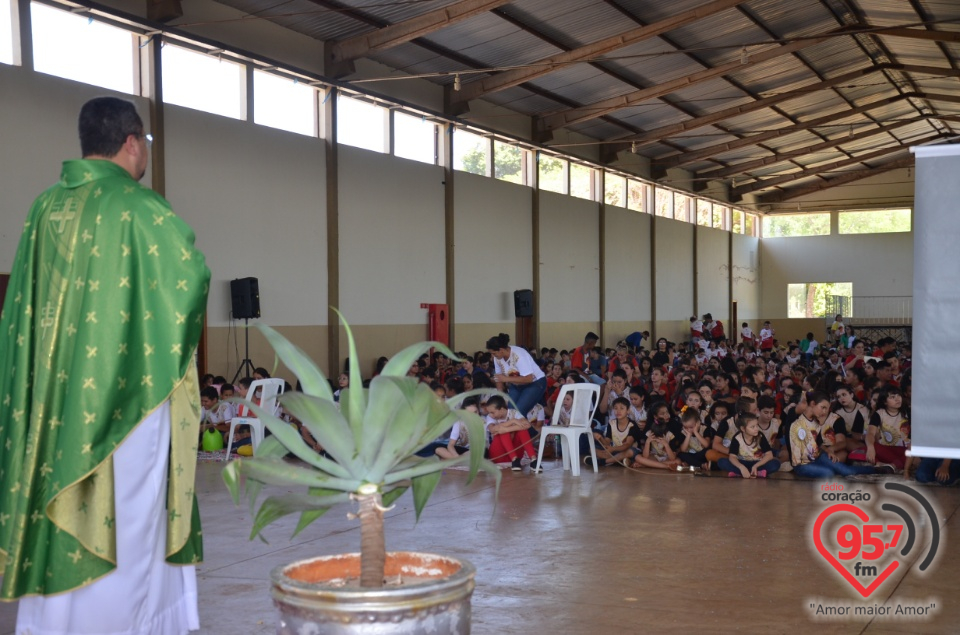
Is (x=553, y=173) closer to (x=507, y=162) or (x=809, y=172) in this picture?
(x=507, y=162)

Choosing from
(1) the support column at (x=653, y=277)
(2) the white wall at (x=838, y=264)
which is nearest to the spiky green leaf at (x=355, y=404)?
(1) the support column at (x=653, y=277)

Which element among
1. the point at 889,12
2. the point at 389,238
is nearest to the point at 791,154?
the point at 889,12

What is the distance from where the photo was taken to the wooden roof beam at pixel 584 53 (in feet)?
44.4

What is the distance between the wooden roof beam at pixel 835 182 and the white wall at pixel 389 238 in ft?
54.9

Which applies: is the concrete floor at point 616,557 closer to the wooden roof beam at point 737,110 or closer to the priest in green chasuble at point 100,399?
the priest in green chasuble at point 100,399

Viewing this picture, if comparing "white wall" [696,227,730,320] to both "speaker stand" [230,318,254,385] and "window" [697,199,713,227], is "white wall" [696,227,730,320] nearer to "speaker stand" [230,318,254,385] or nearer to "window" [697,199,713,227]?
"window" [697,199,713,227]

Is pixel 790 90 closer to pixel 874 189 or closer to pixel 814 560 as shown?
pixel 874 189

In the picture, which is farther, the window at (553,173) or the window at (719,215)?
the window at (719,215)

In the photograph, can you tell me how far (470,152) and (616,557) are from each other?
13.0 meters

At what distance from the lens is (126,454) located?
101 inches

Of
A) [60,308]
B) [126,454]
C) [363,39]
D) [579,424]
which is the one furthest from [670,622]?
[363,39]

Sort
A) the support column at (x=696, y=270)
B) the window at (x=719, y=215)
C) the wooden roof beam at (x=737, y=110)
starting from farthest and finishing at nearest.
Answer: the window at (x=719, y=215) < the support column at (x=696, y=270) < the wooden roof beam at (x=737, y=110)

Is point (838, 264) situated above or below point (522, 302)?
above

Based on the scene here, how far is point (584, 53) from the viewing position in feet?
46.5
